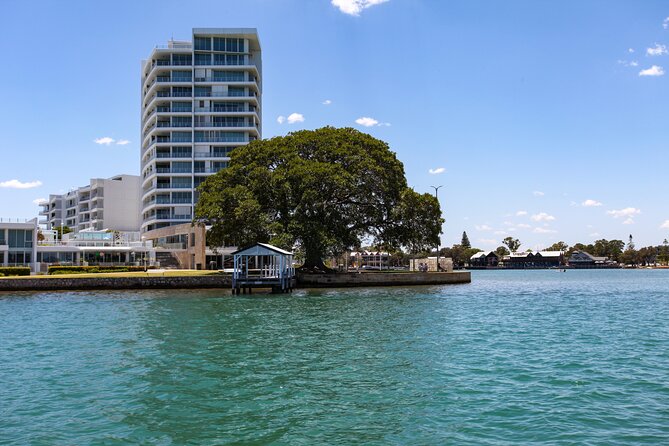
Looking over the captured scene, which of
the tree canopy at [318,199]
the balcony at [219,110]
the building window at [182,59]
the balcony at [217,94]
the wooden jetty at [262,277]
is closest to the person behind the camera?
the wooden jetty at [262,277]

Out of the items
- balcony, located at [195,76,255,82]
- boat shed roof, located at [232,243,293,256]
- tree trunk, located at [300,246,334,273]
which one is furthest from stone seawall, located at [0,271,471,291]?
balcony, located at [195,76,255,82]

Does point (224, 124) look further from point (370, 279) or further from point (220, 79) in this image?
point (370, 279)

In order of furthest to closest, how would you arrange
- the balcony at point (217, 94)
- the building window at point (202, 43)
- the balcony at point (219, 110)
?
the building window at point (202, 43), the balcony at point (217, 94), the balcony at point (219, 110)

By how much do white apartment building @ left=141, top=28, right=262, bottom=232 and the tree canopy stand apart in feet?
134

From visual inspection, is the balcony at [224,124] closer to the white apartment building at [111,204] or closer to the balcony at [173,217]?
the balcony at [173,217]

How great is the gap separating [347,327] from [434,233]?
4400cm

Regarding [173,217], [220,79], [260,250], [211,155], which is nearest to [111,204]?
[173,217]

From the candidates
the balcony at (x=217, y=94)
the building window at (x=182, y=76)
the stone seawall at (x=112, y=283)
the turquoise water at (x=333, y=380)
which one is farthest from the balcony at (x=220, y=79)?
the turquoise water at (x=333, y=380)

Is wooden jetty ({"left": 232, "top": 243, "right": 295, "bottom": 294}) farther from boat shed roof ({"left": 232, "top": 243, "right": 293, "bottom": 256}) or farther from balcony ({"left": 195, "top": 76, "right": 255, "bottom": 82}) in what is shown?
balcony ({"left": 195, "top": 76, "right": 255, "bottom": 82})

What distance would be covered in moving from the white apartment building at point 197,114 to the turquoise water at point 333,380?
264ft

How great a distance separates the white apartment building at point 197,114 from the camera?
11369 cm

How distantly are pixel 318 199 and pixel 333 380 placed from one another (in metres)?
48.6

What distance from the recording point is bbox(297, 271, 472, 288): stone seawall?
67.8 metres

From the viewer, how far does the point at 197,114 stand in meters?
114
